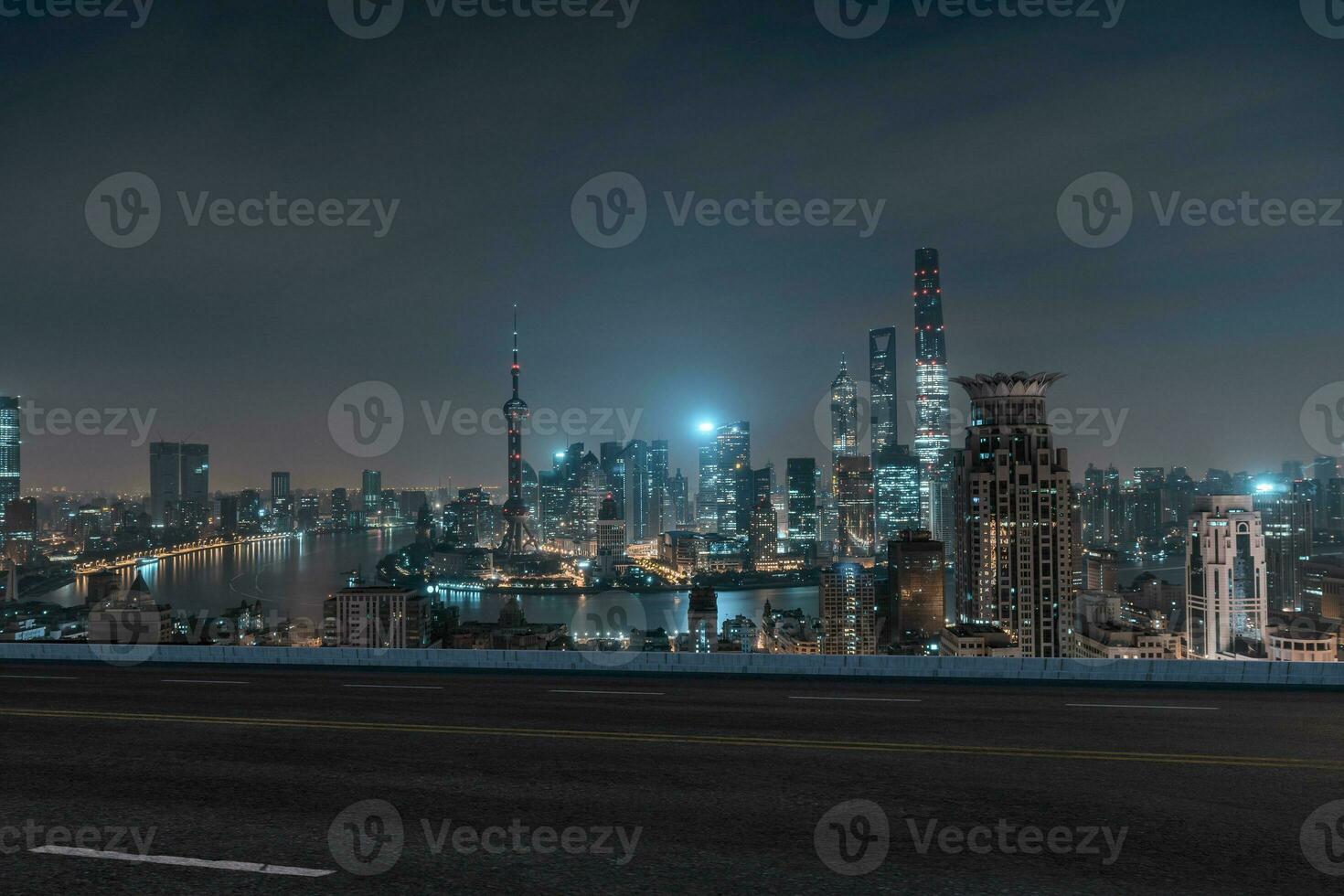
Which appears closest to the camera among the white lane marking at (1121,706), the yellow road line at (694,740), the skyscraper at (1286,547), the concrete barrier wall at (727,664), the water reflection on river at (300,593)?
the yellow road line at (694,740)

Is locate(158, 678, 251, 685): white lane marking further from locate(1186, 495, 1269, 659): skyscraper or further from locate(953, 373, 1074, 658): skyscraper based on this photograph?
locate(953, 373, 1074, 658): skyscraper

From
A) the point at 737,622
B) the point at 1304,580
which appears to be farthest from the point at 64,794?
the point at 1304,580

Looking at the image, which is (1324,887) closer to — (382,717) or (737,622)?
(382,717)

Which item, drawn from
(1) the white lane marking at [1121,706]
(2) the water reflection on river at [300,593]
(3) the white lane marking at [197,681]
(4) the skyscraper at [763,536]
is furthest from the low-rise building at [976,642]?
(4) the skyscraper at [763,536]

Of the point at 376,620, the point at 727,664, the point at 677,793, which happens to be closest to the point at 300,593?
the point at 376,620

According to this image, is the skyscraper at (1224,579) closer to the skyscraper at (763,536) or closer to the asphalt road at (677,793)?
the asphalt road at (677,793)

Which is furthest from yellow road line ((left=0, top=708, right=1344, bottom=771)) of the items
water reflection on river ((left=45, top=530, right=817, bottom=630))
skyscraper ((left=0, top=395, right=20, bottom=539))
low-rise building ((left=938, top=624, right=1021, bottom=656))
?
skyscraper ((left=0, top=395, right=20, bottom=539))
